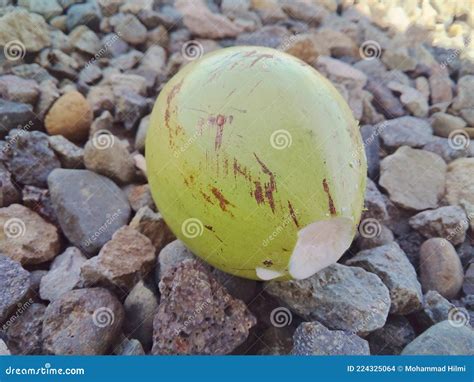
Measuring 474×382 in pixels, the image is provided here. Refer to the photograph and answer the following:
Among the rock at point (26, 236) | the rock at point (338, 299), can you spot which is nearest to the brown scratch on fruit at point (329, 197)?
the rock at point (338, 299)

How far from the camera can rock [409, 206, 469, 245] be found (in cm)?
154

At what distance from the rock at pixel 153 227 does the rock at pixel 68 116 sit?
0.53 meters

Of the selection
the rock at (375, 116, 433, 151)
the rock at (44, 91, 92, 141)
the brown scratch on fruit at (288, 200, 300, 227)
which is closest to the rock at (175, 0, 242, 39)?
the rock at (44, 91, 92, 141)

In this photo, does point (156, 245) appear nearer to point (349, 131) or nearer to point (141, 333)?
point (141, 333)

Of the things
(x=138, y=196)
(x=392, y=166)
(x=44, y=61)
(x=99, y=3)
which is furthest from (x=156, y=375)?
(x=99, y=3)

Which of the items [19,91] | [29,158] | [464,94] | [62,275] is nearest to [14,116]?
[19,91]

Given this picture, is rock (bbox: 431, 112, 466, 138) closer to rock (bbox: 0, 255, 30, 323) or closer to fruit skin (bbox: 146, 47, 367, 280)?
fruit skin (bbox: 146, 47, 367, 280)

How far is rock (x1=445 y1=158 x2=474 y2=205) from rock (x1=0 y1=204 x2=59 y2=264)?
1.35 m

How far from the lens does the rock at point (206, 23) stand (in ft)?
7.62

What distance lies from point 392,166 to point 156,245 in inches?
34.9

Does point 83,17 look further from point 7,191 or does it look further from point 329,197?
point 329,197

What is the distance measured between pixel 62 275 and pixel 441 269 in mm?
1116

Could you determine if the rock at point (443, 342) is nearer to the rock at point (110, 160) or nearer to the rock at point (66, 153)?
the rock at point (110, 160)

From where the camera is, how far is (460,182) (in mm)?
1732
